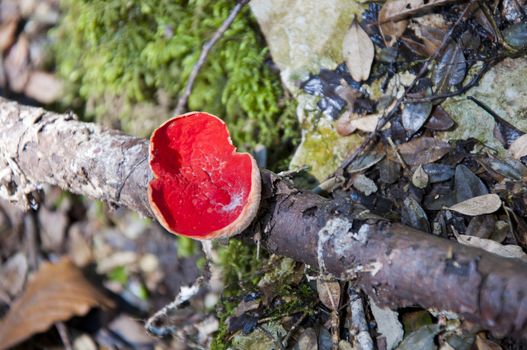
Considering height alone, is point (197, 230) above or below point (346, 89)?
below

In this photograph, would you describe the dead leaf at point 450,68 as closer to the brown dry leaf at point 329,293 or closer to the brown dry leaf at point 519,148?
the brown dry leaf at point 519,148

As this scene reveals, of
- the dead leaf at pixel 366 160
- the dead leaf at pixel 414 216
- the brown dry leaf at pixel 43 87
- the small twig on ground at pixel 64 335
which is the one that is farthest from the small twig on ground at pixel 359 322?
the brown dry leaf at pixel 43 87

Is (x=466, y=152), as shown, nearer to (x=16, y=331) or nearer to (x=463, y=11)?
(x=463, y=11)

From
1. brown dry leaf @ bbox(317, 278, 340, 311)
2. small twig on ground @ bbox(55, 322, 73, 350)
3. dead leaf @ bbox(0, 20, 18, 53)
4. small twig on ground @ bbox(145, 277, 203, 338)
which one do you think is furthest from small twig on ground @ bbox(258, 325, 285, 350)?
dead leaf @ bbox(0, 20, 18, 53)

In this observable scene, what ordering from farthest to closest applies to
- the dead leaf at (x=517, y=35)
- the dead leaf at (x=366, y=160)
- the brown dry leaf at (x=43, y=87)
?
1. the brown dry leaf at (x=43, y=87)
2. the dead leaf at (x=366, y=160)
3. the dead leaf at (x=517, y=35)

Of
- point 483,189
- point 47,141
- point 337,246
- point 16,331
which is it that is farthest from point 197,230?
point 16,331

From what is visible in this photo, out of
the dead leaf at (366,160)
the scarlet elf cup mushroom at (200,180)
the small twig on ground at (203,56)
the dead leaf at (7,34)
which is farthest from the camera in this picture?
the dead leaf at (7,34)
